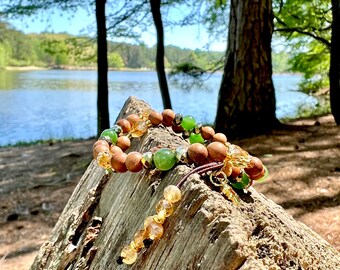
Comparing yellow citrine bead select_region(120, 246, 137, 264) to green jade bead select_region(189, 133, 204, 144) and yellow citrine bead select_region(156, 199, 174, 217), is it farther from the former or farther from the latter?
green jade bead select_region(189, 133, 204, 144)

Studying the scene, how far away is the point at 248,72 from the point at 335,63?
168 centimetres

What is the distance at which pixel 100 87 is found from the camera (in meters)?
7.40

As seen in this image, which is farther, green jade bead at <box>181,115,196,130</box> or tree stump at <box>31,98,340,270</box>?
green jade bead at <box>181,115,196,130</box>

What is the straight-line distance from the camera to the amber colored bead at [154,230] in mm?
739

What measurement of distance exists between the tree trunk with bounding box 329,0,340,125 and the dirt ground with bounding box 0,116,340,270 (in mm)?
373

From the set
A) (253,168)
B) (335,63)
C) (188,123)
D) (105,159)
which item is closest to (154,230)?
(253,168)

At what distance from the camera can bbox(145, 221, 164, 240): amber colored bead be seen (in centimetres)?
Result: 74

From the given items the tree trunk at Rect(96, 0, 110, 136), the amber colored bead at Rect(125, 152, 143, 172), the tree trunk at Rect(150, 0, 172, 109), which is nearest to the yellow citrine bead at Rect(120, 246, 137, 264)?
the amber colored bead at Rect(125, 152, 143, 172)

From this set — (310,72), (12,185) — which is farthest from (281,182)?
(310,72)

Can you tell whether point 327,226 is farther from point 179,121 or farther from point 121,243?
point 121,243

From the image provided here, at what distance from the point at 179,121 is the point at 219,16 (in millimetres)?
8166

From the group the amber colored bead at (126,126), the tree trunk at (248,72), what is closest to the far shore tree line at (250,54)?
the tree trunk at (248,72)

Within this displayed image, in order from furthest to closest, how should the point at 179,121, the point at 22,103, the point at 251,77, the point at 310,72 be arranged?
the point at 22,103 → the point at 310,72 → the point at 251,77 → the point at 179,121

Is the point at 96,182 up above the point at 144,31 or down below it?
below
